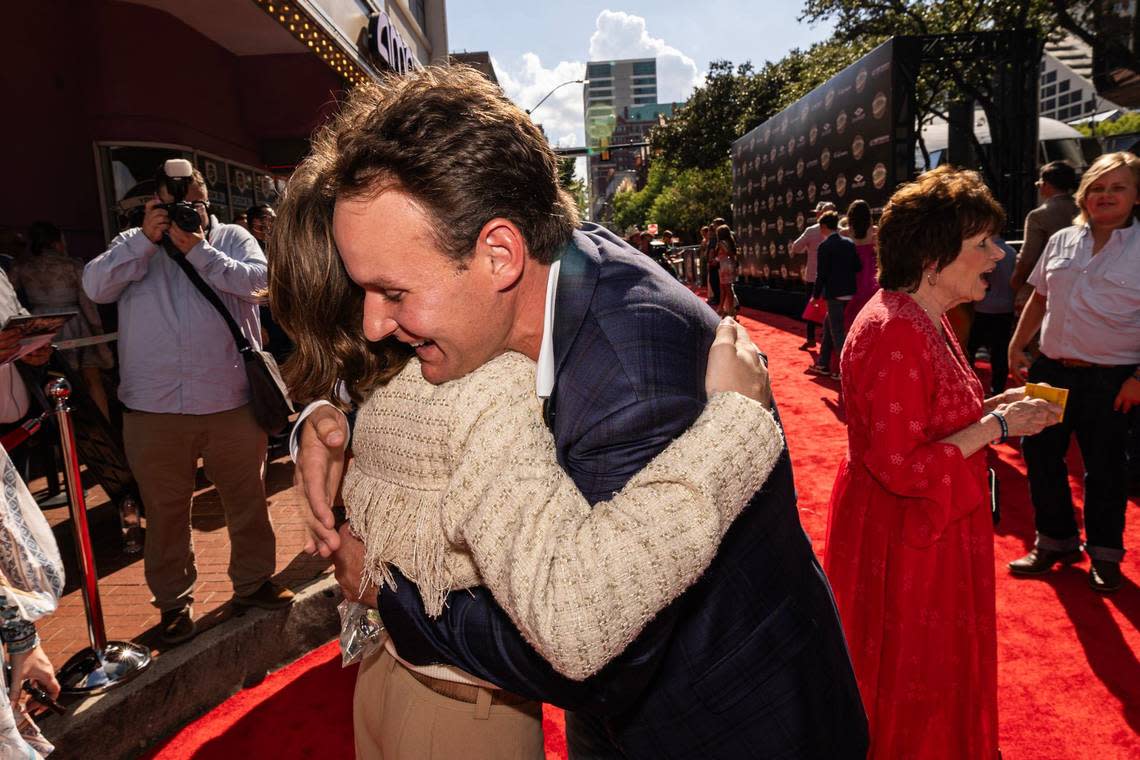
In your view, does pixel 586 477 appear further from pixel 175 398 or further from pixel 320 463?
pixel 175 398

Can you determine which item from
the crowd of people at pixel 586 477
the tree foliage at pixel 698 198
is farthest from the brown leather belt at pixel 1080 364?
the tree foliage at pixel 698 198

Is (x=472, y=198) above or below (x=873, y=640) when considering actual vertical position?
above

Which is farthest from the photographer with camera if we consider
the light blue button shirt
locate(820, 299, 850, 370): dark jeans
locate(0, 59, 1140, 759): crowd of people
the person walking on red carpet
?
locate(820, 299, 850, 370): dark jeans

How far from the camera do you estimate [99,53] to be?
7289mm

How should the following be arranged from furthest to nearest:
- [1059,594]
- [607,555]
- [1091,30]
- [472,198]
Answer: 1. [1091,30]
2. [1059,594]
3. [472,198]
4. [607,555]

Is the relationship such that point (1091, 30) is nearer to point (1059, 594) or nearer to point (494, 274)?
point (1059, 594)

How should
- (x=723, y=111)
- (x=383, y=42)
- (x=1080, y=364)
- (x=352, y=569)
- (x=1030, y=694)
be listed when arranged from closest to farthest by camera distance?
(x=352, y=569), (x=1030, y=694), (x=1080, y=364), (x=383, y=42), (x=723, y=111)

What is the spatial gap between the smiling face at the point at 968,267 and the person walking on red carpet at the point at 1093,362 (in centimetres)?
182

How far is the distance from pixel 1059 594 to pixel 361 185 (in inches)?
168

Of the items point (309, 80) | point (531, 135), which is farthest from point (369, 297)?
point (309, 80)

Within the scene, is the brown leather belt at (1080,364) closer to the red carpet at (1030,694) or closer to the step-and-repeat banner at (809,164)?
the red carpet at (1030,694)

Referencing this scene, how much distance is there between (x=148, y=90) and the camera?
24.8 ft

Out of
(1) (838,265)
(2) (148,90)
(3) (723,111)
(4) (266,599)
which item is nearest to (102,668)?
(4) (266,599)

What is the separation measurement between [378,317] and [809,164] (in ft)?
46.6
